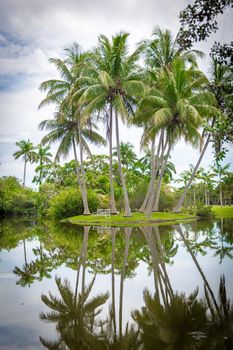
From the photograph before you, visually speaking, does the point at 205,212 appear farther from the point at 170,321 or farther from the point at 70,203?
the point at 170,321

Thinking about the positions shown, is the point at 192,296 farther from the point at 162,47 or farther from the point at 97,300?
the point at 162,47

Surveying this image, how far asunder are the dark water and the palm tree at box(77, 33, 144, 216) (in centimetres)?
1556

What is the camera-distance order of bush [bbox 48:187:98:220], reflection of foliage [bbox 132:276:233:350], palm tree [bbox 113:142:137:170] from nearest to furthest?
reflection of foliage [bbox 132:276:233:350], bush [bbox 48:187:98:220], palm tree [bbox 113:142:137:170]

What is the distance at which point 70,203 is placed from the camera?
116ft

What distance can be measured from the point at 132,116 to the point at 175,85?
3.94 meters

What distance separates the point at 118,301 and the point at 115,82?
21.8 meters

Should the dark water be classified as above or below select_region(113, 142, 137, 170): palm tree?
below

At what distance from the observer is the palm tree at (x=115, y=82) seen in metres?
25.0

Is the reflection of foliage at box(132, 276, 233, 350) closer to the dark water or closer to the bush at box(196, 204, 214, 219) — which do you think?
the dark water

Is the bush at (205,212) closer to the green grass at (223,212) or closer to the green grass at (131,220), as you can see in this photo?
the green grass at (223,212)

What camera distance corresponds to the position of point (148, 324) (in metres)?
4.89

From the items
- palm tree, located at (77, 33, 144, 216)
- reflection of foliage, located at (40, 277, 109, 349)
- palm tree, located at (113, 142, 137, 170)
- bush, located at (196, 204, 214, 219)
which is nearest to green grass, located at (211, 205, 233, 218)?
bush, located at (196, 204, 214, 219)

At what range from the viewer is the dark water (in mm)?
4406

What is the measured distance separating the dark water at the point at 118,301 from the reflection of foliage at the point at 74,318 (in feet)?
0.04
